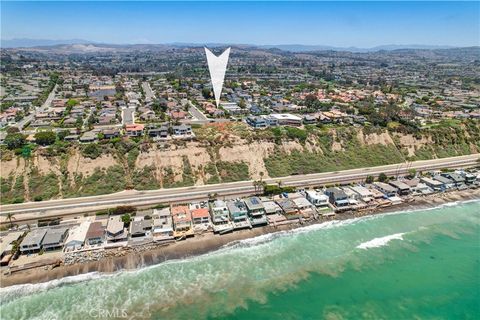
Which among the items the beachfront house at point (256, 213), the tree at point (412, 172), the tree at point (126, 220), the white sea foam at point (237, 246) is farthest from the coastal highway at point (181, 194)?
the white sea foam at point (237, 246)

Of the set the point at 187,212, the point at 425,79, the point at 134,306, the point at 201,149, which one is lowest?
the point at 134,306

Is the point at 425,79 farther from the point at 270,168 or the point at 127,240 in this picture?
the point at 127,240

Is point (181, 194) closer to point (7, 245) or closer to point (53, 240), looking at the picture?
point (53, 240)

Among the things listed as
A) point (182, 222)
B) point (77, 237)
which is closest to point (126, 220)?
point (77, 237)

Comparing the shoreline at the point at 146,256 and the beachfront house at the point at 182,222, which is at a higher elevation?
the beachfront house at the point at 182,222

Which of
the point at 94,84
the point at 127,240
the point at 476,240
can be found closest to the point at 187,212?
A: the point at 127,240
